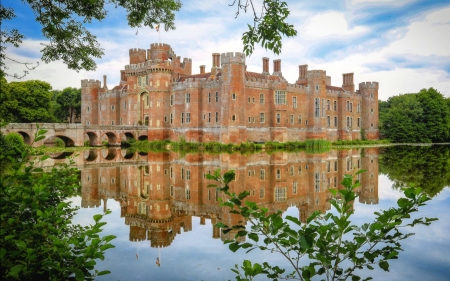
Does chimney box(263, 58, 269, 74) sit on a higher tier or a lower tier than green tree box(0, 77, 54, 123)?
higher

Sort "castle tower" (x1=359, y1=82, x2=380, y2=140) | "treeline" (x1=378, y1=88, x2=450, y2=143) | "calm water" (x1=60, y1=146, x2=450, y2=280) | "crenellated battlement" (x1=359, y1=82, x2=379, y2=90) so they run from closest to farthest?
"calm water" (x1=60, y1=146, x2=450, y2=280) → "crenellated battlement" (x1=359, y1=82, x2=379, y2=90) → "castle tower" (x1=359, y1=82, x2=380, y2=140) → "treeline" (x1=378, y1=88, x2=450, y2=143)

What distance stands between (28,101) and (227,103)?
32634 millimetres

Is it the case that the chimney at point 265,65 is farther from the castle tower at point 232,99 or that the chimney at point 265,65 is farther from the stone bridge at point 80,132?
the stone bridge at point 80,132

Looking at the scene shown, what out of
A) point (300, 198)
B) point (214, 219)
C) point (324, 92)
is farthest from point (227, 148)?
point (214, 219)

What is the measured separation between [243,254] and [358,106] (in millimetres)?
51934

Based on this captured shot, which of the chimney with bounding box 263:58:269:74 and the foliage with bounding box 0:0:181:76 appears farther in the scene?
→ the chimney with bounding box 263:58:269:74

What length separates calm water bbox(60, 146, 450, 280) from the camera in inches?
249

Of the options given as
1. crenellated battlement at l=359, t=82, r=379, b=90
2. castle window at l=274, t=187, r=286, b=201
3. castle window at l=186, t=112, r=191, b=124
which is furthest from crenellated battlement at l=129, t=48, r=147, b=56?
castle window at l=274, t=187, r=286, b=201

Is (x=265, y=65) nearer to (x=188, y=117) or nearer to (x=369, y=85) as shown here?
(x=188, y=117)

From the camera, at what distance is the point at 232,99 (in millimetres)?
36344

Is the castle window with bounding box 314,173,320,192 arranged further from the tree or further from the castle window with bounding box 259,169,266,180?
the tree

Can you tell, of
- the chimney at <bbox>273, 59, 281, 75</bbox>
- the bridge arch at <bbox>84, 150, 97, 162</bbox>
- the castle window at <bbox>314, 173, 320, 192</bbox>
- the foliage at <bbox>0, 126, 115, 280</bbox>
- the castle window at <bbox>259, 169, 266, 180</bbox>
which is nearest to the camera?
the foliage at <bbox>0, 126, 115, 280</bbox>

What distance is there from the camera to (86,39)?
8.02 meters

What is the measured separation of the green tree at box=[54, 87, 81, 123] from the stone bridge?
1920 centimetres
